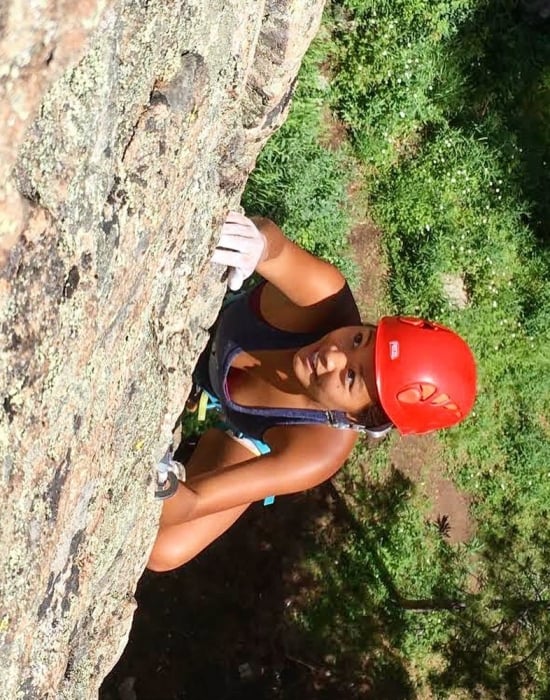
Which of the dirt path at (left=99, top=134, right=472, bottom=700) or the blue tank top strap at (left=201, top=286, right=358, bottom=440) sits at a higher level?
the blue tank top strap at (left=201, top=286, right=358, bottom=440)

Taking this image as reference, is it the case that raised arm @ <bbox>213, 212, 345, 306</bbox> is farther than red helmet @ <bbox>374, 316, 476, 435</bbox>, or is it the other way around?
red helmet @ <bbox>374, 316, 476, 435</bbox>

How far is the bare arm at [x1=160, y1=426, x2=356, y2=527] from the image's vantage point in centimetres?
322

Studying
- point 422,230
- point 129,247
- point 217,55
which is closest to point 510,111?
point 422,230

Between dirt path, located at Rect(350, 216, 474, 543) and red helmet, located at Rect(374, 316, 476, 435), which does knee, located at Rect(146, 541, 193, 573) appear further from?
dirt path, located at Rect(350, 216, 474, 543)

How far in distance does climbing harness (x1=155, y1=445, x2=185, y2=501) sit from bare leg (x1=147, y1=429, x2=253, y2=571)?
0.74m

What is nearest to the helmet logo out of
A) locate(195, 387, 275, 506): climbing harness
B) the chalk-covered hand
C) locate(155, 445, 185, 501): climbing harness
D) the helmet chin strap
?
the helmet chin strap

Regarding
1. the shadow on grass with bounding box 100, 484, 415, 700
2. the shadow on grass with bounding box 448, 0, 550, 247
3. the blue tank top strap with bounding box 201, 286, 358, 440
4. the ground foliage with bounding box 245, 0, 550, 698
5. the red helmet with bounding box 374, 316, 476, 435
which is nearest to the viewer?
the red helmet with bounding box 374, 316, 476, 435

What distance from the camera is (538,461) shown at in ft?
20.1

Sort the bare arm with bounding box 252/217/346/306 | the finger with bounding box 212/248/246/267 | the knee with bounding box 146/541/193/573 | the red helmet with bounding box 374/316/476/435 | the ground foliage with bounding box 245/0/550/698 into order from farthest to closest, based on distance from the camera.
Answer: the ground foliage with bounding box 245/0/550/698 → the knee with bounding box 146/541/193/573 → the red helmet with bounding box 374/316/476/435 → the bare arm with bounding box 252/217/346/306 → the finger with bounding box 212/248/246/267

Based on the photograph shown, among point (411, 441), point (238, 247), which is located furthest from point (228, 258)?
point (411, 441)

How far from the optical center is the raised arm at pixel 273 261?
2.62 m

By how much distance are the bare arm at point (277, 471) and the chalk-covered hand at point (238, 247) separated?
922 millimetres

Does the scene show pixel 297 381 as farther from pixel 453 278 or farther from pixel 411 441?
pixel 453 278

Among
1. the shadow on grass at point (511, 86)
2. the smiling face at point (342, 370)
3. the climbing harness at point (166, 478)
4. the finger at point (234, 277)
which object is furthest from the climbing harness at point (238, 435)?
the shadow on grass at point (511, 86)
